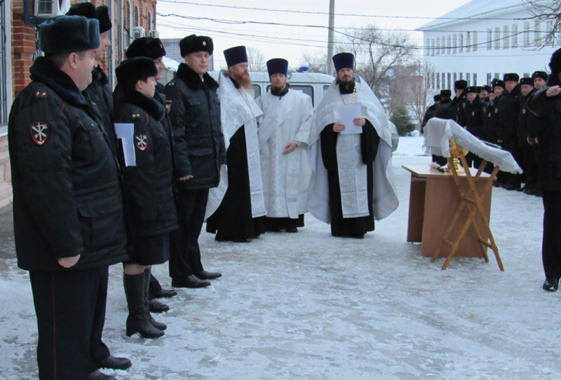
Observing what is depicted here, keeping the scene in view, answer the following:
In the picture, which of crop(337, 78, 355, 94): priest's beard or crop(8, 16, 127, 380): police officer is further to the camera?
crop(337, 78, 355, 94): priest's beard

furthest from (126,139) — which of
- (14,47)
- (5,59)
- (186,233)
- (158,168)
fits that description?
(14,47)

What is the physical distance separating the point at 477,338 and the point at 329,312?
0.99m

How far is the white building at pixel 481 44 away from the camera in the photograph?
152 feet

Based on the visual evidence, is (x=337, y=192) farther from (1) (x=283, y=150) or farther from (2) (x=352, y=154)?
(1) (x=283, y=150)

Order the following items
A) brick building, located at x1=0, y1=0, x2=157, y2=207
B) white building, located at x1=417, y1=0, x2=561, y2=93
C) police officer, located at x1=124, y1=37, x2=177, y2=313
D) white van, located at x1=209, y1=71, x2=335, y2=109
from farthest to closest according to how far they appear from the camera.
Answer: white building, located at x1=417, y1=0, x2=561, y2=93, white van, located at x1=209, y1=71, x2=335, y2=109, brick building, located at x1=0, y1=0, x2=157, y2=207, police officer, located at x1=124, y1=37, x2=177, y2=313

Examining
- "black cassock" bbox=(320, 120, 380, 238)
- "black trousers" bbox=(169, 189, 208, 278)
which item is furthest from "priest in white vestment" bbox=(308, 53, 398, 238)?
"black trousers" bbox=(169, 189, 208, 278)

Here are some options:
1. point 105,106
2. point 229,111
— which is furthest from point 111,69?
point 105,106

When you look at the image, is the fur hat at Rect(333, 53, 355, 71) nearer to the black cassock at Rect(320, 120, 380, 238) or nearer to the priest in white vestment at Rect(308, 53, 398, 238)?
the priest in white vestment at Rect(308, 53, 398, 238)

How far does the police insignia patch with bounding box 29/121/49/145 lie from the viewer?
9.87ft

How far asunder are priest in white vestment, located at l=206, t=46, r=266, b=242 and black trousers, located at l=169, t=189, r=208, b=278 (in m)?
1.63

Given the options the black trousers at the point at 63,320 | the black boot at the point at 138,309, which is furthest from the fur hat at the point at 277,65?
the black trousers at the point at 63,320

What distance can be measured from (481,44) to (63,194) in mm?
54742

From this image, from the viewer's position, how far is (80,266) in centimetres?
322

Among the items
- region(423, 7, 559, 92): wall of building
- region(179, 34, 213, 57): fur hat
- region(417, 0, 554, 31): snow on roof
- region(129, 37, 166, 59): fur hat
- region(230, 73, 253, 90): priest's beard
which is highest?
region(417, 0, 554, 31): snow on roof
